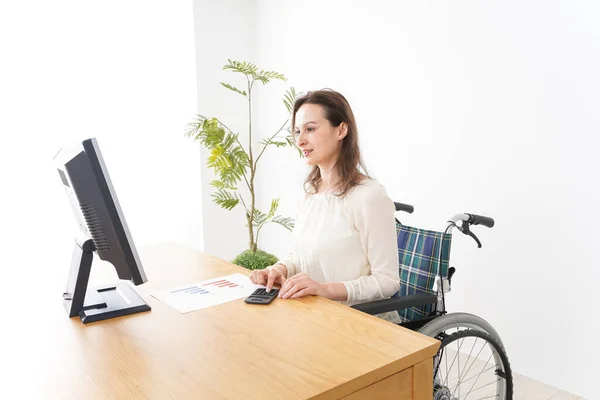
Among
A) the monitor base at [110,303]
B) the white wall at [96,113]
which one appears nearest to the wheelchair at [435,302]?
the monitor base at [110,303]

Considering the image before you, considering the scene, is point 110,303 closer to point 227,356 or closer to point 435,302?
point 227,356

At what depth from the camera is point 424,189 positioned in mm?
2916

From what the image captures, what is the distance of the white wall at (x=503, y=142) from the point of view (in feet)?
7.57

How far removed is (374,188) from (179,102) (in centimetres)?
245

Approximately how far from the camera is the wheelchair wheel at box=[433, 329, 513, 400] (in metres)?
1.71

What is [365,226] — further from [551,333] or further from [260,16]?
[260,16]

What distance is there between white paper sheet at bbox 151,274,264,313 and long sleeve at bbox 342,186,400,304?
1.07ft

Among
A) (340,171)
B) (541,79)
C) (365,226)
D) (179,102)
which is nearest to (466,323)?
(365,226)

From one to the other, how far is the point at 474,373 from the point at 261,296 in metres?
1.61

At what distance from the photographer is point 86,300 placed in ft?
4.97

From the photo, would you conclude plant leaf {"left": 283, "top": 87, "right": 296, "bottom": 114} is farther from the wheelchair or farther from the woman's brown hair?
the wheelchair

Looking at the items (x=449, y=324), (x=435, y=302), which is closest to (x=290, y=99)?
(x=435, y=302)

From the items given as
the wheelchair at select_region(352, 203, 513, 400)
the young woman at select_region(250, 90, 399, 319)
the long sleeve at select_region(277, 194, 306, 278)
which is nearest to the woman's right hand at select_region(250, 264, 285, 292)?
the young woman at select_region(250, 90, 399, 319)

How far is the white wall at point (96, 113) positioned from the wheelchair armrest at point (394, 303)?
6.39 feet
